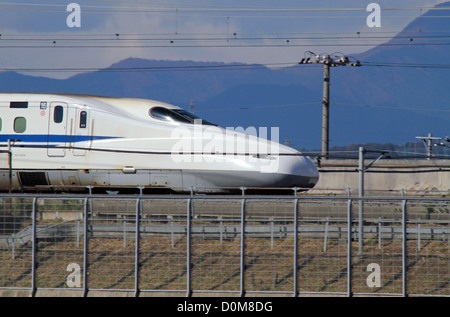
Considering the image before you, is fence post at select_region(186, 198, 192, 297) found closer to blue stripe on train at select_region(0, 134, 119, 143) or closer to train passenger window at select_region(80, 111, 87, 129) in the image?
blue stripe on train at select_region(0, 134, 119, 143)

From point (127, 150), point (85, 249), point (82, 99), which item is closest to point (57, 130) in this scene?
point (82, 99)

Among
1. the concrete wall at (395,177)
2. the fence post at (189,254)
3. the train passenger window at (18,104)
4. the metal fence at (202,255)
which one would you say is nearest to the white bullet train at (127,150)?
the train passenger window at (18,104)

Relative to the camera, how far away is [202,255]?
39.1 feet

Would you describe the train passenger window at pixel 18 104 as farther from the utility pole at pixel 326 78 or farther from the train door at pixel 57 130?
the utility pole at pixel 326 78

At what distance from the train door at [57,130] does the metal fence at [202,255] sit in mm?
8274

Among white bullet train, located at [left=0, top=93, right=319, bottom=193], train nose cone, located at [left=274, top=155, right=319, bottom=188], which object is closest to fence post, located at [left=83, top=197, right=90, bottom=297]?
white bullet train, located at [left=0, top=93, right=319, bottom=193]

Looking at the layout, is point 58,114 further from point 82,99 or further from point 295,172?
point 295,172

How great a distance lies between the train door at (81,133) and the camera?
20469 millimetres

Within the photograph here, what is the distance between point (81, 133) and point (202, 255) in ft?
31.9

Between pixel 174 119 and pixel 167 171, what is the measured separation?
1670 millimetres

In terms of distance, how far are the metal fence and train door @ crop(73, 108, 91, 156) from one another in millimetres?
7989

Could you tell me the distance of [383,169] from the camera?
29.2 m

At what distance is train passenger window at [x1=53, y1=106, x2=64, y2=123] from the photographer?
20.7m
